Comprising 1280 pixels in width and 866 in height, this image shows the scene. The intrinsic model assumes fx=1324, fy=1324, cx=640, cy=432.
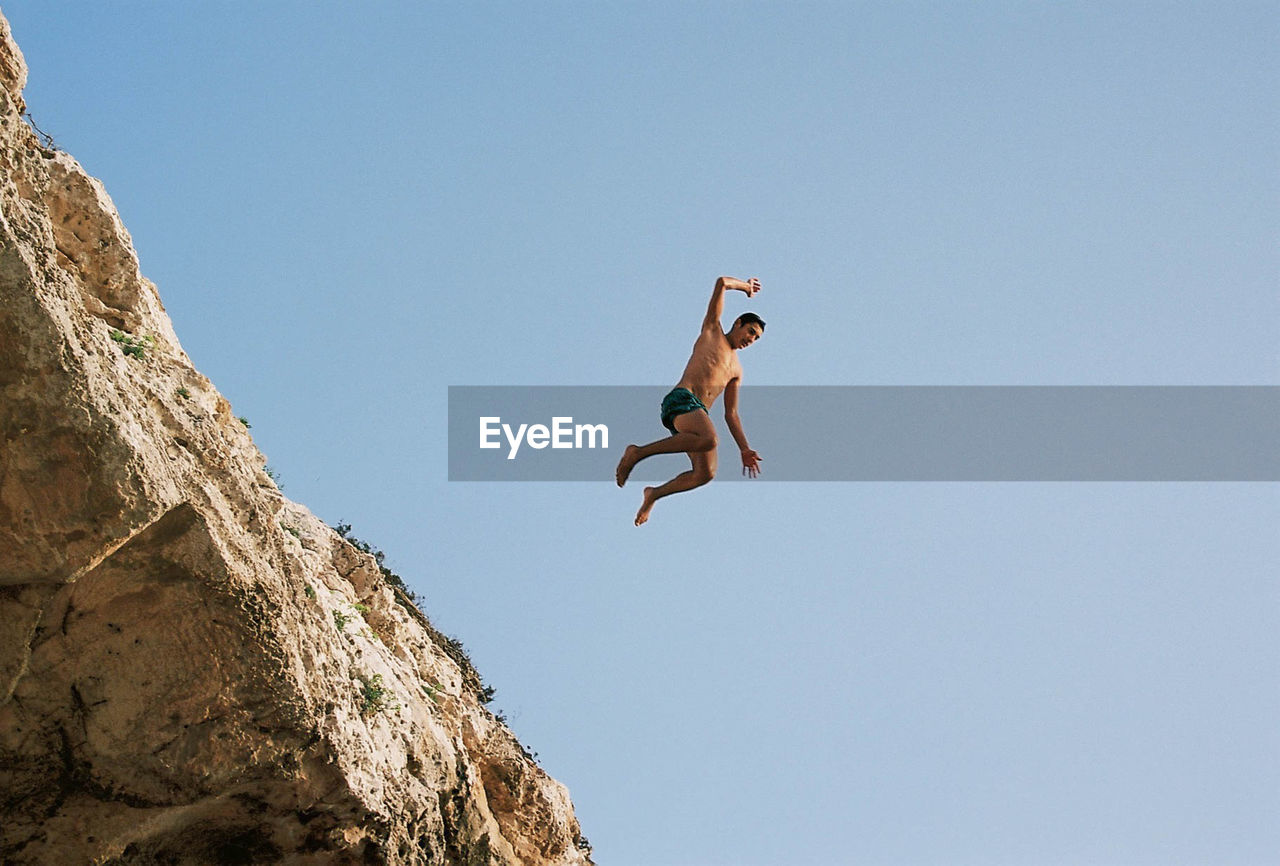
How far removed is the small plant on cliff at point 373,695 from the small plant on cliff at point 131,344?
326 centimetres

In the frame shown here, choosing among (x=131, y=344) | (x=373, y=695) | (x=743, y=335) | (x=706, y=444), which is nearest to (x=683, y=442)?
(x=706, y=444)

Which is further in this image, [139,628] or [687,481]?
[687,481]

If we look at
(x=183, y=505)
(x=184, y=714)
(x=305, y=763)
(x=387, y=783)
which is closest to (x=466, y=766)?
(x=387, y=783)

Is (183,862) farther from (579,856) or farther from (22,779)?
(579,856)

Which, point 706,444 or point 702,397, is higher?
point 702,397

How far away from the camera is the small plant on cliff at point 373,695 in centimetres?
1122

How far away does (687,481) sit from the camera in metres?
13.1

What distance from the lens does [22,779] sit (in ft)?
30.5

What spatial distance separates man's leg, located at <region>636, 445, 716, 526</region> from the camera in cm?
1295

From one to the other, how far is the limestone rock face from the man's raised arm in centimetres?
472

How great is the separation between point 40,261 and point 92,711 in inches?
125

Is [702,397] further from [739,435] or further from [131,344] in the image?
[131,344]

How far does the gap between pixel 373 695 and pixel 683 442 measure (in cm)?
375

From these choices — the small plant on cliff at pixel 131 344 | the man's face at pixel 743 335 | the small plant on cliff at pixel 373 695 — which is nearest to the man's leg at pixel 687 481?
the man's face at pixel 743 335
